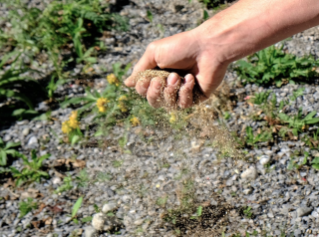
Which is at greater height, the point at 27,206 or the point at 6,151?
the point at 6,151

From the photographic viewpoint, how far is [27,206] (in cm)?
255

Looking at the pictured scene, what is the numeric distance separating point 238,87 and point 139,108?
747 millimetres

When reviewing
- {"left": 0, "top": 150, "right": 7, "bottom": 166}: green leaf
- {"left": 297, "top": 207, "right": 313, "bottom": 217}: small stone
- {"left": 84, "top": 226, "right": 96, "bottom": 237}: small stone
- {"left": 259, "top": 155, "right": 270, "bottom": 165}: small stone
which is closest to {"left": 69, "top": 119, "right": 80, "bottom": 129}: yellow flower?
{"left": 0, "top": 150, "right": 7, "bottom": 166}: green leaf

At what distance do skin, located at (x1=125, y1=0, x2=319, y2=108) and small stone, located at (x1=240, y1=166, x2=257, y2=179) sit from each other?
0.53m

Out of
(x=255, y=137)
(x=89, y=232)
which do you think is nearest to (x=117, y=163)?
(x=89, y=232)

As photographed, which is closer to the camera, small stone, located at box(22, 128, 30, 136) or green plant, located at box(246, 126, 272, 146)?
green plant, located at box(246, 126, 272, 146)

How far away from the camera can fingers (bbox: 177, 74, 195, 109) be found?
2.27 metres

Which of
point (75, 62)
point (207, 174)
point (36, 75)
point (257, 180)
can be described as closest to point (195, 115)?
point (207, 174)

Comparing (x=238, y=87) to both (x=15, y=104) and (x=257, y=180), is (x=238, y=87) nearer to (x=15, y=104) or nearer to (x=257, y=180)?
(x=257, y=180)

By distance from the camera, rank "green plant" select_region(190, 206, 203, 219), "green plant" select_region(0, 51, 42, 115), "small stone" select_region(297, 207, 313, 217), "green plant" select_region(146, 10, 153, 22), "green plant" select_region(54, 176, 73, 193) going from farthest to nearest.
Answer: "green plant" select_region(146, 10, 153, 22)
"green plant" select_region(0, 51, 42, 115)
"green plant" select_region(54, 176, 73, 193)
"green plant" select_region(190, 206, 203, 219)
"small stone" select_region(297, 207, 313, 217)

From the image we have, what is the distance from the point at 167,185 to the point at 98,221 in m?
0.49

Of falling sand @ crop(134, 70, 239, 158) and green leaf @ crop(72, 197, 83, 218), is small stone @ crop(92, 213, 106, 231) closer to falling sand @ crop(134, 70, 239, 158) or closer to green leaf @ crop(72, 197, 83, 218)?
green leaf @ crop(72, 197, 83, 218)

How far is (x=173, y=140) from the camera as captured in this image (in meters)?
2.72

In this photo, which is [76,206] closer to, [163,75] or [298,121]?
[163,75]
